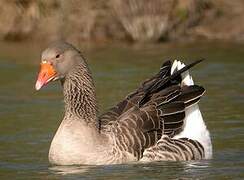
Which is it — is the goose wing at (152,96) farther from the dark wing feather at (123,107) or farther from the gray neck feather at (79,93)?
the gray neck feather at (79,93)

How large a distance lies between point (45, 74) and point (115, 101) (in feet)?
15.9

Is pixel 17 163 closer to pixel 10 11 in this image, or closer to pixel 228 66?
pixel 228 66

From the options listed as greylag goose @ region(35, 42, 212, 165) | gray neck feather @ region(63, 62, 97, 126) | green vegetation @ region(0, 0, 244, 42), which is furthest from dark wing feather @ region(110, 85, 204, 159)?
green vegetation @ region(0, 0, 244, 42)

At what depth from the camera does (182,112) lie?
12453 mm

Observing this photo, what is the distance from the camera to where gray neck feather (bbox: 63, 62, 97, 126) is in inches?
477

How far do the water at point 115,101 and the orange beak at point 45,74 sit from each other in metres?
1.05

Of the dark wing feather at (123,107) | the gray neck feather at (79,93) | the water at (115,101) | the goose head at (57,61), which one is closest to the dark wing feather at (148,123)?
the dark wing feather at (123,107)

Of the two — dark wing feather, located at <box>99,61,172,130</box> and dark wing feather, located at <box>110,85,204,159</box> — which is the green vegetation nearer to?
dark wing feather, located at <box>99,61,172,130</box>

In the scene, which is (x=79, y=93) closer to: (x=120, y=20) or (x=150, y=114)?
(x=150, y=114)

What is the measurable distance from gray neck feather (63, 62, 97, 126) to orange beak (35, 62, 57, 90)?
0.30 m

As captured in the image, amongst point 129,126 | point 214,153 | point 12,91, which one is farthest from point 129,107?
point 12,91

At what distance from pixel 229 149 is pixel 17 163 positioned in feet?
9.04

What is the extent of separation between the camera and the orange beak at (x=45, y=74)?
11.8 m

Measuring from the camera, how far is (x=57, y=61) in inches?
471
